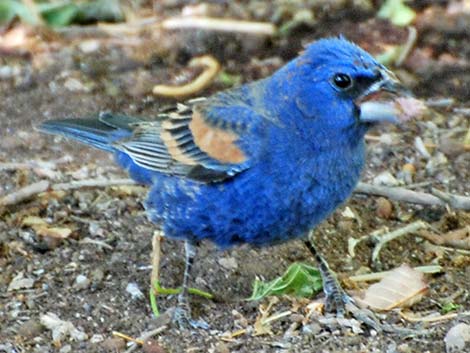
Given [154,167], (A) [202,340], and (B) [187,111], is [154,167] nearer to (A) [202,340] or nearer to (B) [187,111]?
(B) [187,111]

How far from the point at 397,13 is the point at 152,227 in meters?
2.55

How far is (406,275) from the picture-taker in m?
4.52

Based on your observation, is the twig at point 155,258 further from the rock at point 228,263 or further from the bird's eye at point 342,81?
the bird's eye at point 342,81

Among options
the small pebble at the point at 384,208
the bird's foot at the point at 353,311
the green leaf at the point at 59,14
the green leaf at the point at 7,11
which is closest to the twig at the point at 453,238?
the small pebble at the point at 384,208

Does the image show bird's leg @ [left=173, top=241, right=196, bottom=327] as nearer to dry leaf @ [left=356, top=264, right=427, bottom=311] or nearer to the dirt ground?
the dirt ground

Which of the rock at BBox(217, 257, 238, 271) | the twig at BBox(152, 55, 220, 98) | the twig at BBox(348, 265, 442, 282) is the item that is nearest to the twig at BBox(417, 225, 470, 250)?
the twig at BBox(348, 265, 442, 282)

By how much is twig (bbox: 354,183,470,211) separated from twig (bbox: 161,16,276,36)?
189cm

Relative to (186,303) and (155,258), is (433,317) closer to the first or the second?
(186,303)

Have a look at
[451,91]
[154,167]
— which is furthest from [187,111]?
[451,91]

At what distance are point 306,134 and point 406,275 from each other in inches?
27.7

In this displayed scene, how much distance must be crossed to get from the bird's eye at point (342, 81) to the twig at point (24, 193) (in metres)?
1.66

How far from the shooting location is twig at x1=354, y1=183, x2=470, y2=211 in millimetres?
4938

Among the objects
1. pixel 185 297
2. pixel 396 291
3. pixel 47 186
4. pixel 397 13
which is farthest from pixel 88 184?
pixel 397 13

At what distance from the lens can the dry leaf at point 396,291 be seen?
4426mm
